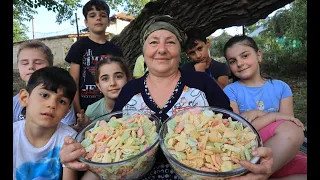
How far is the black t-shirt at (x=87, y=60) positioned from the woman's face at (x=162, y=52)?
909 mm

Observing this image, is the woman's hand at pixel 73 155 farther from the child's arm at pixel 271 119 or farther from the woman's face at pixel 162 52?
the child's arm at pixel 271 119

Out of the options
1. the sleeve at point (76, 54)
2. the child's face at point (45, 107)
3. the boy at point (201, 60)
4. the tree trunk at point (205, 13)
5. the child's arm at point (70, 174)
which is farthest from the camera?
the tree trunk at point (205, 13)

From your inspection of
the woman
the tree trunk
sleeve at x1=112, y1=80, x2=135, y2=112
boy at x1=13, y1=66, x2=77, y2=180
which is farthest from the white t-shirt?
the tree trunk

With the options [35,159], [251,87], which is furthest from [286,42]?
[35,159]

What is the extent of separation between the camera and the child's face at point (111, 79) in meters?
1.85

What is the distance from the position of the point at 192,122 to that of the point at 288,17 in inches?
269

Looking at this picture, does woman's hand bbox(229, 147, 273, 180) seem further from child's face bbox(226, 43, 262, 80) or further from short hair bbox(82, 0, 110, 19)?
short hair bbox(82, 0, 110, 19)

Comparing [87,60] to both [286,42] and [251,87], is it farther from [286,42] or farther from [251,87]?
[286,42]

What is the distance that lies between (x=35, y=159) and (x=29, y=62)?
663mm

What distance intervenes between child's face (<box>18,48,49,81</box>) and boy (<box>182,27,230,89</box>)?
1.07 m

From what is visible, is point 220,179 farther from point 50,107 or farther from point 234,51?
point 234,51

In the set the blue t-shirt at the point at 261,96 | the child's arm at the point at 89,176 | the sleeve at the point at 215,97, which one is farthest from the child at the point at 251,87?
the child's arm at the point at 89,176

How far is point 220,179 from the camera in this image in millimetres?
879
